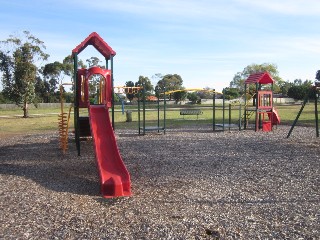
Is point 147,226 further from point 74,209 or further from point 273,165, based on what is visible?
point 273,165

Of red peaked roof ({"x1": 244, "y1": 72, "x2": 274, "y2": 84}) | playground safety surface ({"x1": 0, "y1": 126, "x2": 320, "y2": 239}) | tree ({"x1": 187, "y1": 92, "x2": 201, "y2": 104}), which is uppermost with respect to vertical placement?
red peaked roof ({"x1": 244, "y1": 72, "x2": 274, "y2": 84})

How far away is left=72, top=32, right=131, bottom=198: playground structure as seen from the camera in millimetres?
7280

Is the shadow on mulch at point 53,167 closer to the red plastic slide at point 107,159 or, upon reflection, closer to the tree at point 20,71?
the red plastic slide at point 107,159

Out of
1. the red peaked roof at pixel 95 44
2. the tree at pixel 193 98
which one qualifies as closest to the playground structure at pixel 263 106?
the red peaked roof at pixel 95 44

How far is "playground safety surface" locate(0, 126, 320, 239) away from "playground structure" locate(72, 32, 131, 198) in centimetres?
34

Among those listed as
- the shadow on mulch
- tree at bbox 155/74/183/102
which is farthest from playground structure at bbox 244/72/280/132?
tree at bbox 155/74/183/102

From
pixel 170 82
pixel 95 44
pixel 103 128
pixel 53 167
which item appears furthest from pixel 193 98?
pixel 53 167

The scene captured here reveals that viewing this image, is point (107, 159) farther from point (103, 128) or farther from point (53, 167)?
point (53, 167)

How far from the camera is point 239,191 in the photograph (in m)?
7.23

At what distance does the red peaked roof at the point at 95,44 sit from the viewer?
12551 millimetres

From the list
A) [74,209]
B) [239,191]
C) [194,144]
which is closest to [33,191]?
[74,209]

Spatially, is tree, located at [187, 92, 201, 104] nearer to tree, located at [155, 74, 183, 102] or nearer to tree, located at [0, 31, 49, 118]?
tree, located at [155, 74, 183, 102]

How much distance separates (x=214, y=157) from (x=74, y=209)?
5.94 m

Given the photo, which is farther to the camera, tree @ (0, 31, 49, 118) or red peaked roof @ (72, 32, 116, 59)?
tree @ (0, 31, 49, 118)
